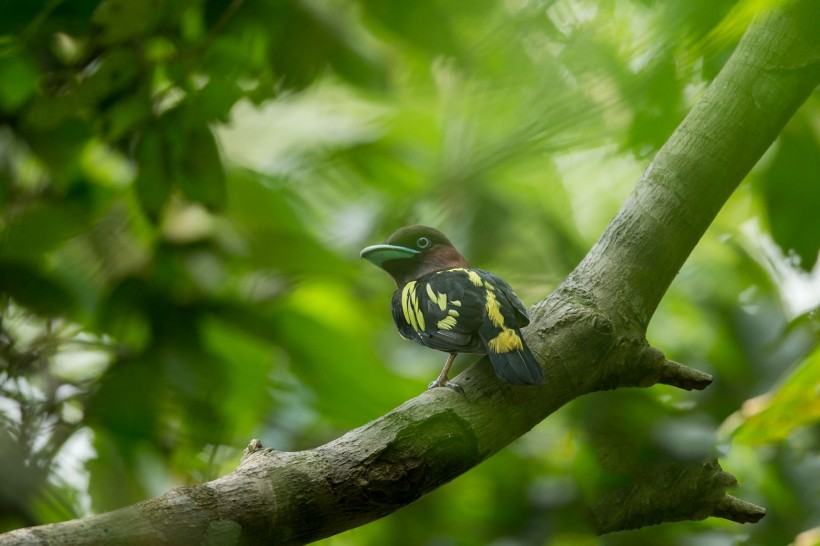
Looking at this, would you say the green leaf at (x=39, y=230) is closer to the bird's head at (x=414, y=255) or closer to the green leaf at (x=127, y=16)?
the green leaf at (x=127, y=16)

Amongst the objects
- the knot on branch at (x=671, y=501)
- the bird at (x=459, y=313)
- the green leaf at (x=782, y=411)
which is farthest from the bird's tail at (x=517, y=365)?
the green leaf at (x=782, y=411)

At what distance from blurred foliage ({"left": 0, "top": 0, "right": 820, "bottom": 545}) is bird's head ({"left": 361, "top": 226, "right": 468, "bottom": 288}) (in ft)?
0.07

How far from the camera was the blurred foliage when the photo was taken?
0.36m

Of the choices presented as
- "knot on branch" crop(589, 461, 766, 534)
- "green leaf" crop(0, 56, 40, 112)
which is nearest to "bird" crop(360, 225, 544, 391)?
"knot on branch" crop(589, 461, 766, 534)

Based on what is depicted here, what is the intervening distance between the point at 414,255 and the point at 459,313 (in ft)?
0.29

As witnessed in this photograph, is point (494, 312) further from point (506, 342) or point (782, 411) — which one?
point (782, 411)

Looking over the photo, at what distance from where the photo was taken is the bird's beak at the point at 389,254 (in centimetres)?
70

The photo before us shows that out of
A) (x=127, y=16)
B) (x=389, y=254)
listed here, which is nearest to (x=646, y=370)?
(x=389, y=254)

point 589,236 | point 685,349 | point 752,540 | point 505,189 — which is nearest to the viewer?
point 505,189

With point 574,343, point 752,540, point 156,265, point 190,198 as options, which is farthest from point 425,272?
point 752,540

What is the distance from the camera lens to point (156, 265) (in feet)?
3.60

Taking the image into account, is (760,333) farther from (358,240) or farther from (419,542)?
(358,240)

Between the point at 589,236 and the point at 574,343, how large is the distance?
0.11m

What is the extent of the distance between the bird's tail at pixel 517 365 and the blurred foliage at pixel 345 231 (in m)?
0.07
